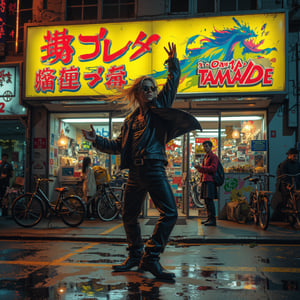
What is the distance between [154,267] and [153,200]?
2.51 ft

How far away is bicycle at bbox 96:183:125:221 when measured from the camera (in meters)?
11.3

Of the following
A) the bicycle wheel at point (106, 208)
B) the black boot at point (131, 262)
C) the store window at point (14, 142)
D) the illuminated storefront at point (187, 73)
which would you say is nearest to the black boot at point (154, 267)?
the black boot at point (131, 262)

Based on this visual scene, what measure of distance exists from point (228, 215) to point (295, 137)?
2.87 meters

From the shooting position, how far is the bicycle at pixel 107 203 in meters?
11.3

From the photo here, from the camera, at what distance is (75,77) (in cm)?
1170

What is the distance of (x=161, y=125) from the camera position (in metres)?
5.01

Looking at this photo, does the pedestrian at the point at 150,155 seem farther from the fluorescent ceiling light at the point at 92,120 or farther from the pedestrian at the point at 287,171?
the fluorescent ceiling light at the point at 92,120

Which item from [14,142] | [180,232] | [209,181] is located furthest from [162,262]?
[14,142]

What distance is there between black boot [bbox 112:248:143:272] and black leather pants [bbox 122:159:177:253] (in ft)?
0.21

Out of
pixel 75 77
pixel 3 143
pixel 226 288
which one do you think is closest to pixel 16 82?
pixel 75 77

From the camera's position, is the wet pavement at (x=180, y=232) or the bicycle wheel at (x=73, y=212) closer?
the wet pavement at (x=180, y=232)

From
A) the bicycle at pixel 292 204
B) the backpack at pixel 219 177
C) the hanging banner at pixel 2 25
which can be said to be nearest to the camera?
the bicycle at pixel 292 204

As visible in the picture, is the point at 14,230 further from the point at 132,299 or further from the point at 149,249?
the point at 132,299

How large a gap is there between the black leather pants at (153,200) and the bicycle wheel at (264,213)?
4.93 m
